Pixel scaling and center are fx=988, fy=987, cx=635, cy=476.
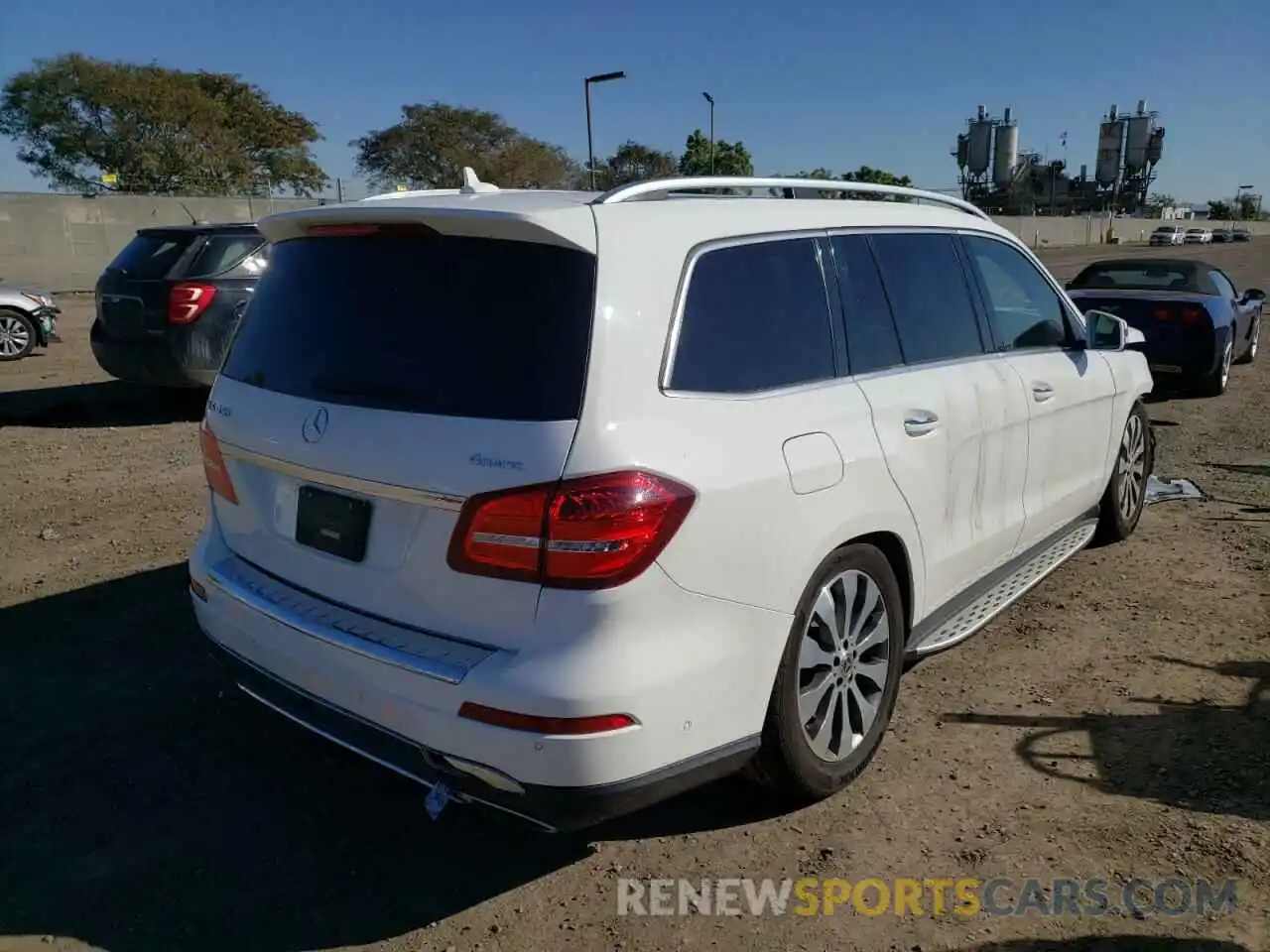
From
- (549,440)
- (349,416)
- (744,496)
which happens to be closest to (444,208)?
(349,416)

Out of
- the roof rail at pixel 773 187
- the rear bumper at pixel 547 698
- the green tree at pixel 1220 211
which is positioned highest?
the roof rail at pixel 773 187

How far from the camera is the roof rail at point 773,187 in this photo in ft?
9.31

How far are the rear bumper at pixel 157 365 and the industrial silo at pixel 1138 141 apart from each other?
11908cm

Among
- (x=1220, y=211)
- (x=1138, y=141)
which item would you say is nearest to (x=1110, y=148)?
(x=1138, y=141)

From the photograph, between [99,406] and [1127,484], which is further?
[99,406]

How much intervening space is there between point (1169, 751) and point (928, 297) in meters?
1.84

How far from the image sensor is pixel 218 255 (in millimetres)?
8664

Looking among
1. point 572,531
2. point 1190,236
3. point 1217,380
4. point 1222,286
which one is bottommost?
point 1190,236

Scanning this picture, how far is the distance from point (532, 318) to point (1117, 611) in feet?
11.6

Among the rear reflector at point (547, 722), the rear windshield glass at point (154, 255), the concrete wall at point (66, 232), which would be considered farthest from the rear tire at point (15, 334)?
the concrete wall at point (66, 232)

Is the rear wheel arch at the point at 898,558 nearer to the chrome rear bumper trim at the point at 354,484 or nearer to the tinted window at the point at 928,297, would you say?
the tinted window at the point at 928,297

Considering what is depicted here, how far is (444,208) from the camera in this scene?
2682mm

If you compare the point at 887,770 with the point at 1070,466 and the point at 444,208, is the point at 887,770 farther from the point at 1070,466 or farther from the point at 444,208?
the point at 444,208

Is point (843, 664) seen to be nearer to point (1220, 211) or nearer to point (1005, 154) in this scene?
point (1005, 154)
